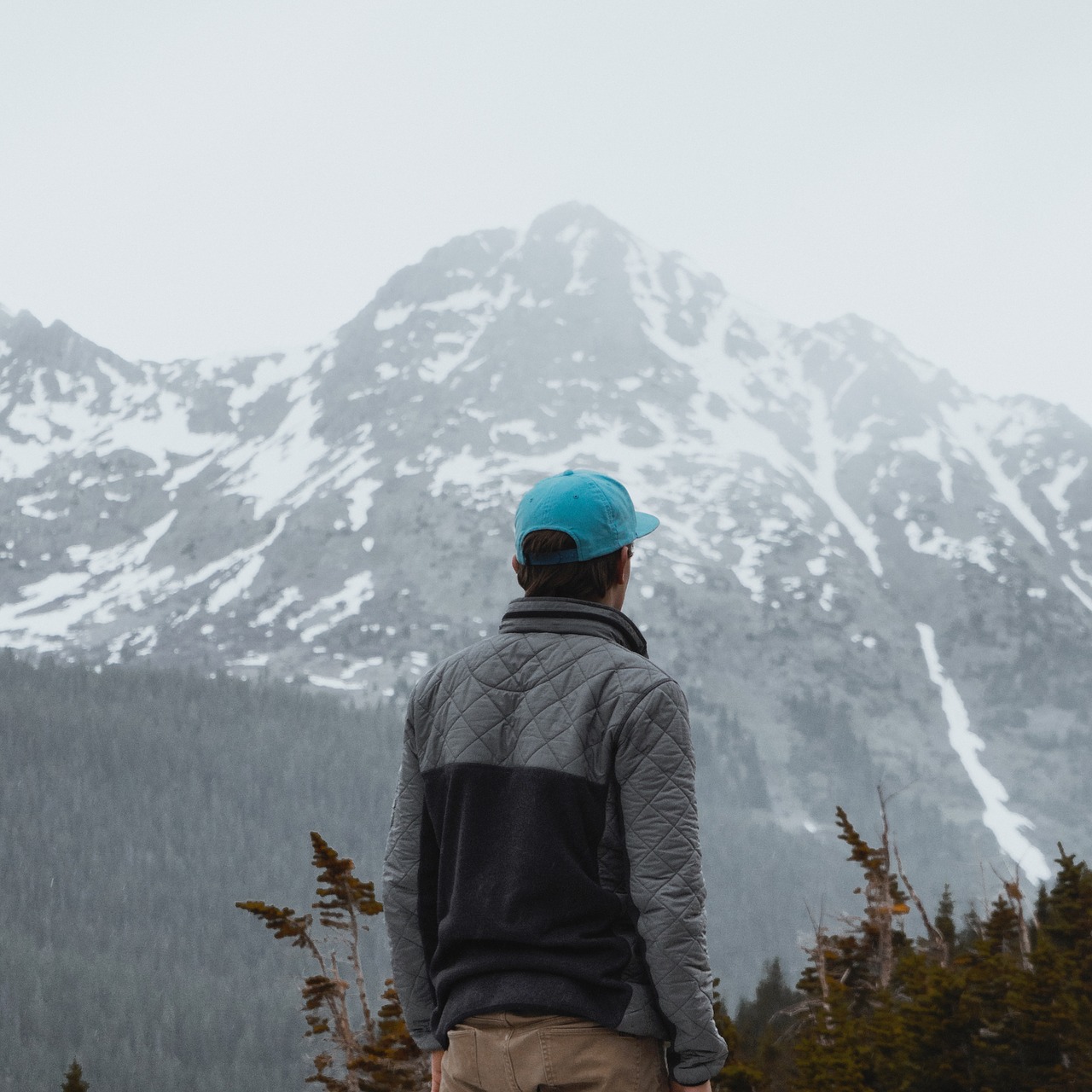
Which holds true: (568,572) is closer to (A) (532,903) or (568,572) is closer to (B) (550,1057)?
(A) (532,903)

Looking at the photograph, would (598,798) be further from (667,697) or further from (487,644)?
(487,644)

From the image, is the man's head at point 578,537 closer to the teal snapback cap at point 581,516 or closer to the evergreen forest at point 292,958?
the teal snapback cap at point 581,516

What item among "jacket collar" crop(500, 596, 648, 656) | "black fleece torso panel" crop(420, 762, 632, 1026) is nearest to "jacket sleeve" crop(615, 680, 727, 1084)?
"black fleece torso panel" crop(420, 762, 632, 1026)

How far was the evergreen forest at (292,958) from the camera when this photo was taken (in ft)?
57.0

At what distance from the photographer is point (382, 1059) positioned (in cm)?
1661

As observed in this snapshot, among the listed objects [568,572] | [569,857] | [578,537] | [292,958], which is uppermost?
[578,537]

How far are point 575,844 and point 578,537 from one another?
Answer: 107 cm

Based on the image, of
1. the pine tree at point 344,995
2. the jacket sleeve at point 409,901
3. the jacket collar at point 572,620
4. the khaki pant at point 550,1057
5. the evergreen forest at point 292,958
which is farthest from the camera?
the evergreen forest at point 292,958

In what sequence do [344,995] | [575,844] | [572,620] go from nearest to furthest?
[575,844] → [572,620] → [344,995]

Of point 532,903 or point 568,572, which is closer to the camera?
point 532,903

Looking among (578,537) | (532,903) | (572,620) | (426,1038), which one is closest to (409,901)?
(426,1038)

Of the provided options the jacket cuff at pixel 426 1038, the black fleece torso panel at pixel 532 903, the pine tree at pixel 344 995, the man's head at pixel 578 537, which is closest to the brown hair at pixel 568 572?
the man's head at pixel 578 537

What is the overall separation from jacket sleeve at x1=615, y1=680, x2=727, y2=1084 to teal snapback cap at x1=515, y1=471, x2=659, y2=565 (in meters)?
0.62

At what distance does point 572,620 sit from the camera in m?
4.29
